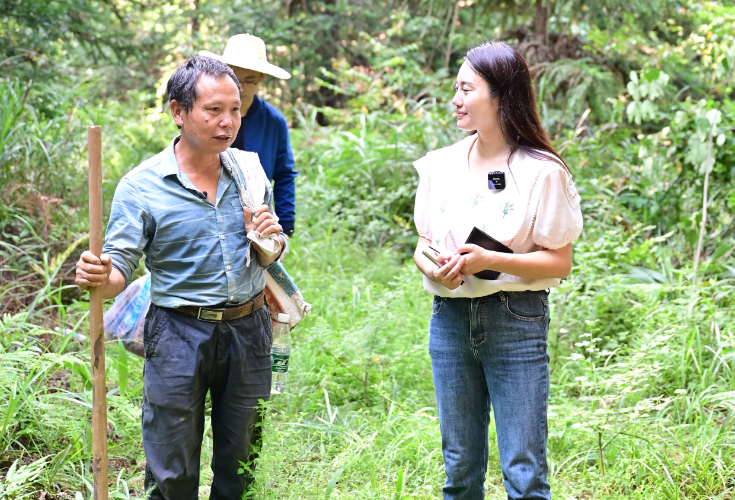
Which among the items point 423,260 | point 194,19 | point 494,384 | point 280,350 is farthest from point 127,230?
point 194,19

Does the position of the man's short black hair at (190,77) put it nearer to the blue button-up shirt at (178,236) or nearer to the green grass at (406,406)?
the blue button-up shirt at (178,236)

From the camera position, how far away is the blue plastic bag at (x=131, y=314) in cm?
358

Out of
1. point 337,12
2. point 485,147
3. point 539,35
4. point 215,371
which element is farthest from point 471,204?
point 337,12

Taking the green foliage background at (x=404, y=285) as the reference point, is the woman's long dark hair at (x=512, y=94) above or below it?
above

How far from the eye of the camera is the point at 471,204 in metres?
2.48

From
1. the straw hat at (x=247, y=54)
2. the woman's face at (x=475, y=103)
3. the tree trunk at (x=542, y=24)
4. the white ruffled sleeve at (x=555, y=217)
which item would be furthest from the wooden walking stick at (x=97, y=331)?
the tree trunk at (x=542, y=24)

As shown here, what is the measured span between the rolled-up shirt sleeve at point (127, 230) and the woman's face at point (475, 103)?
3.79ft

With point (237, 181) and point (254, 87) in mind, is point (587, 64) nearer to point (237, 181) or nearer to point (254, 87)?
point (254, 87)

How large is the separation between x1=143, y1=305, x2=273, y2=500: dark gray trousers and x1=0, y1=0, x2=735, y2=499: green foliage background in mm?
133

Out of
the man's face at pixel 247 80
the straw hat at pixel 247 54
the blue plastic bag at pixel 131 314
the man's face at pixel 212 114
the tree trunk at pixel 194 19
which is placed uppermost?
the tree trunk at pixel 194 19

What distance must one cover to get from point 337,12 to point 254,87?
29.4ft

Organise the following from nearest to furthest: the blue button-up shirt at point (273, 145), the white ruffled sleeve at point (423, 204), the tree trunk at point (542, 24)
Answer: the white ruffled sleeve at point (423, 204) → the blue button-up shirt at point (273, 145) → the tree trunk at point (542, 24)

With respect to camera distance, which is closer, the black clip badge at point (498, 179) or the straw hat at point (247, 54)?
the black clip badge at point (498, 179)

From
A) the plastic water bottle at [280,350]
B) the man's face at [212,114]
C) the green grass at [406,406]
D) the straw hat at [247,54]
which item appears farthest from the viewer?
the straw hat at [247,54]
